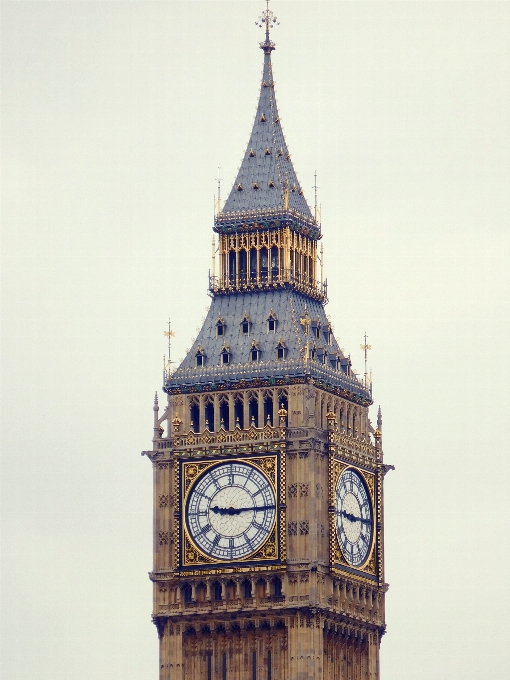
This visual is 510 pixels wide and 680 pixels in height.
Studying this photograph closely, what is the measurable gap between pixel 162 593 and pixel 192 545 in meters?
2.47

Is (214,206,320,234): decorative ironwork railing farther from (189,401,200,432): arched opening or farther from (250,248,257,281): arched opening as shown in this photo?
(189,401,200,432): arched opening

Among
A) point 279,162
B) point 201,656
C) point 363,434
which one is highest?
point 279,162

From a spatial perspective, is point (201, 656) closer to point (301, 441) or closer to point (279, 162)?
point (301, 441)

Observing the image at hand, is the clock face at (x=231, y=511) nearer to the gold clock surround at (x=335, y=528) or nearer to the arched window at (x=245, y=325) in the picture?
the gold clock surround at (x=335, y=528)

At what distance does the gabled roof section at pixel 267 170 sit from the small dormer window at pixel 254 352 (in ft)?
20.8

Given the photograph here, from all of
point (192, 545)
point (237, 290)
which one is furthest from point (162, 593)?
point (237, 290)

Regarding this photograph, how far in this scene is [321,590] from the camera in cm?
15938

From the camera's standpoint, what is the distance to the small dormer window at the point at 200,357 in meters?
163

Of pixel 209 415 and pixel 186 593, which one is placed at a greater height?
pixel 209 415

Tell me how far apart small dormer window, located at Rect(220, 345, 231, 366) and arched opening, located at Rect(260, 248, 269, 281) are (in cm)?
371

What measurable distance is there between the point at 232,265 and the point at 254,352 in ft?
15.8

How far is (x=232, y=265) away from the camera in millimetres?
165375

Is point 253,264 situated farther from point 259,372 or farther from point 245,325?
point 259,372

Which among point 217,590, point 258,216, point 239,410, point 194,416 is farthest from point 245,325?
point 217,590
